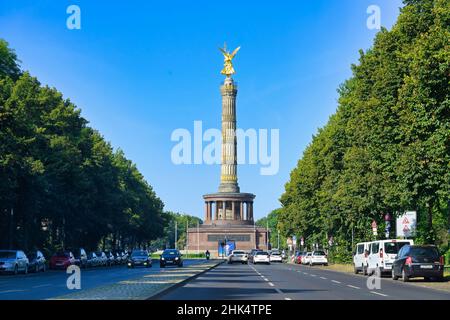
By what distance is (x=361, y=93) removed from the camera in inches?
2163

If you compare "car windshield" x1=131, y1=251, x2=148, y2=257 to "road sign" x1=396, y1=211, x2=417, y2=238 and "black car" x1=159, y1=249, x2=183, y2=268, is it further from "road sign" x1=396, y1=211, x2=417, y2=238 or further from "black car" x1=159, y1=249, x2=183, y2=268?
"road sign" x1=396, y1=211, x2=417, y2=238

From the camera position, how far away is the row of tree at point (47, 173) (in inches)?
2181

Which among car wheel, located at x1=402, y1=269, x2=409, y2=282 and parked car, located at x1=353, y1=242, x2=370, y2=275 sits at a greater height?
parked car, located at x1=353, y1=242, x2=370, y2=275

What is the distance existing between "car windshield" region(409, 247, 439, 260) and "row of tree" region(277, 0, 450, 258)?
2812 millimetres

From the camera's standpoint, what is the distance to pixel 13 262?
48.4m

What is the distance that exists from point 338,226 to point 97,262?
22203 millimetres

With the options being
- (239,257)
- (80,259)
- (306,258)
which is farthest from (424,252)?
(239,257)

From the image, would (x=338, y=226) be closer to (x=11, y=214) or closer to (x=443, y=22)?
(x=11, y=214)

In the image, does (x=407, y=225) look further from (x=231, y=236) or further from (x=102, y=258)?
(x=231, y=236)

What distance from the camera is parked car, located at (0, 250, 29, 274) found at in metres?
47.6

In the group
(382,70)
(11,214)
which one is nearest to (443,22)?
(382,70)

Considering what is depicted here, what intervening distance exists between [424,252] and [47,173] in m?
35.4

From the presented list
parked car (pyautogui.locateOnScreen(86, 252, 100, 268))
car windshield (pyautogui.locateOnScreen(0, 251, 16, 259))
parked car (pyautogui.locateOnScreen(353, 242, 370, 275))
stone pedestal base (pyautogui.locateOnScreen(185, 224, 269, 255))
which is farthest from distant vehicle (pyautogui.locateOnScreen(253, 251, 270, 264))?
stone pedestal base (pyautogui.locateOnScreen(185, 224, 269, 255))

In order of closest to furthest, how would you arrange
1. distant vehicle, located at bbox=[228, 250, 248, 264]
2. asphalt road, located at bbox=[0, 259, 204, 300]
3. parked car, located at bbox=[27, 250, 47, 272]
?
asphalt road, located at bbox=[0, 259, 204, 300]
parked car, located at bbox=[27, 250, 47, 272]
distant vehicle, located at bbox=[228, 250, 248, 264]
